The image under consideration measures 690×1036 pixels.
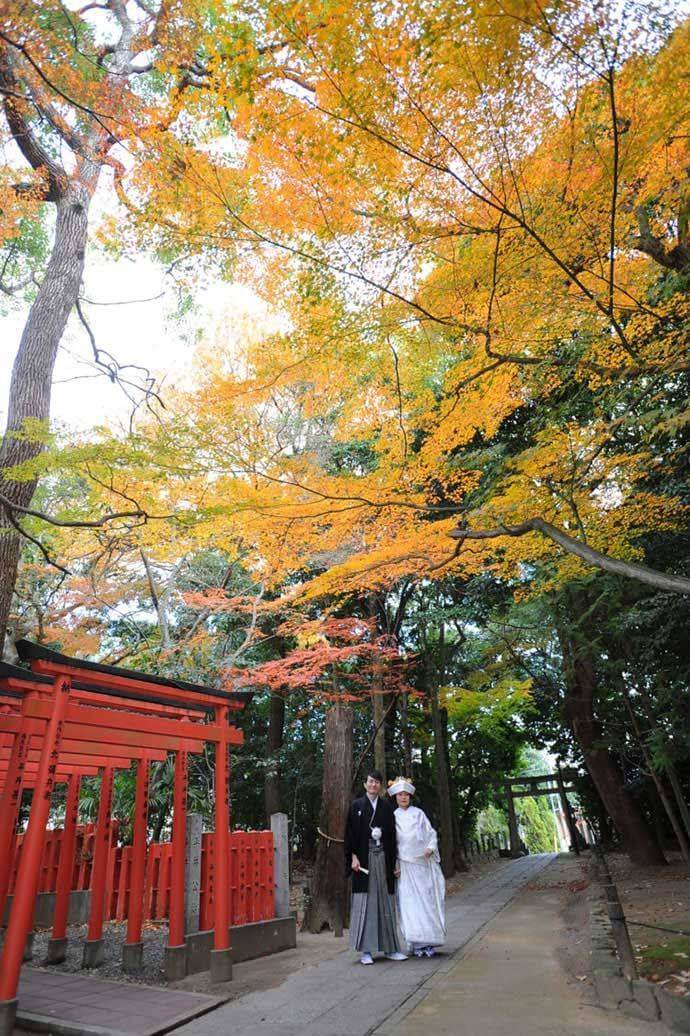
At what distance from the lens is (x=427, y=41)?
3.72m

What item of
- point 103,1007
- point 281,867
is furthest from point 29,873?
point 281,867

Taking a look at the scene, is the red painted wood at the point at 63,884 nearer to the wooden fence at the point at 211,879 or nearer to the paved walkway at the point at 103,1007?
the wooden fence at the point at 211,879

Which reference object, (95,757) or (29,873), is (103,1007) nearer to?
(29,873)

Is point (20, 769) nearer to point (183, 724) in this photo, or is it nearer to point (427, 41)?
point (183, 724)

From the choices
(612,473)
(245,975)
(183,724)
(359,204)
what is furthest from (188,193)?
(245,975)

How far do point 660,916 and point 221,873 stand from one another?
4.93 metres

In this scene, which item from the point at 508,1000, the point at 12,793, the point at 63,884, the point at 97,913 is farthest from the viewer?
the point at 63,884

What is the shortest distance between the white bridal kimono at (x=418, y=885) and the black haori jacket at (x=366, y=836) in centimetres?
8

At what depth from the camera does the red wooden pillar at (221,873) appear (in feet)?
17.9

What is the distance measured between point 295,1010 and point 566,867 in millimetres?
13644

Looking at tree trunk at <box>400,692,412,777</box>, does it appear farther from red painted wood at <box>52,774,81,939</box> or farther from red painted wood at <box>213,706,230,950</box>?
red painted wood at <box>213,706,230,950</box>

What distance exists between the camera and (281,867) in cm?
734

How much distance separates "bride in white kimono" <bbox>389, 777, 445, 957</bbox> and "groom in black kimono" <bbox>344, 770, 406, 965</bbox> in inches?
3.5

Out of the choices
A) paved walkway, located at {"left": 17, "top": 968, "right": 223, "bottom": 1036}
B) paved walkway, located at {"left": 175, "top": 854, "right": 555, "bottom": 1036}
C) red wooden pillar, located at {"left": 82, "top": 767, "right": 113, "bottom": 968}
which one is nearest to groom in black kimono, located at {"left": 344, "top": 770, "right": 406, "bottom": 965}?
paved walkway, located at {"left": 175, "top": 854, "right": 555, "bottom": 1036}
